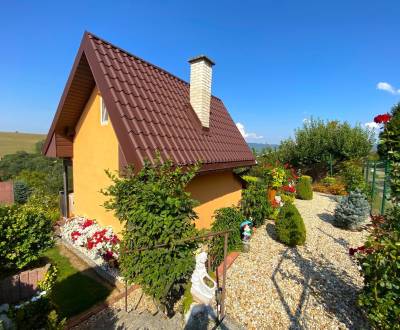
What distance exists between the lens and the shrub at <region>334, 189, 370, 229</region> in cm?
848

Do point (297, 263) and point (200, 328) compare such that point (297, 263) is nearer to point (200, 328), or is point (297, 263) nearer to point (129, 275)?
point (200, 328)

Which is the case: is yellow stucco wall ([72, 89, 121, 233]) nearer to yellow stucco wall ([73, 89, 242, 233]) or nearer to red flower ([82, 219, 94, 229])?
yellow stucco wall ([73, 89, 242, 233])

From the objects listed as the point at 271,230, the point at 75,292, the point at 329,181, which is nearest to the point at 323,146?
the point at 329,181

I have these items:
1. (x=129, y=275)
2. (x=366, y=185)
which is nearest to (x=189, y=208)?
(x=129, y=275)

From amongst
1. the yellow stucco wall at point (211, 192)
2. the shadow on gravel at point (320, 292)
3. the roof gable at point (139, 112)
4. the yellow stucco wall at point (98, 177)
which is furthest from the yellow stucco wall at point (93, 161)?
the shadow on gravel at point (320, 292)

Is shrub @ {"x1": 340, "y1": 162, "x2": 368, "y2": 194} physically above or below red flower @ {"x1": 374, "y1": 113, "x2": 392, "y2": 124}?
below

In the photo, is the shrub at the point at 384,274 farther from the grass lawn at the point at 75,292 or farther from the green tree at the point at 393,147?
the grass lawn at the point at 75,292

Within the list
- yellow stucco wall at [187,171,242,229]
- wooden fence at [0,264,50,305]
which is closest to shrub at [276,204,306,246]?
yellow stucco wall at [187,171,242,229]

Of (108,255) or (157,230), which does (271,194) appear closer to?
(108,255)

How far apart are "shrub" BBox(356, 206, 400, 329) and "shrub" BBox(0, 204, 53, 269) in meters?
5.94

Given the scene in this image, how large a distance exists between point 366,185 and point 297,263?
375 inches

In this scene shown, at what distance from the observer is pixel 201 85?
756 cm

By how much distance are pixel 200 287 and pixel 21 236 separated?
367cm

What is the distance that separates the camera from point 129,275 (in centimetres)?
400
